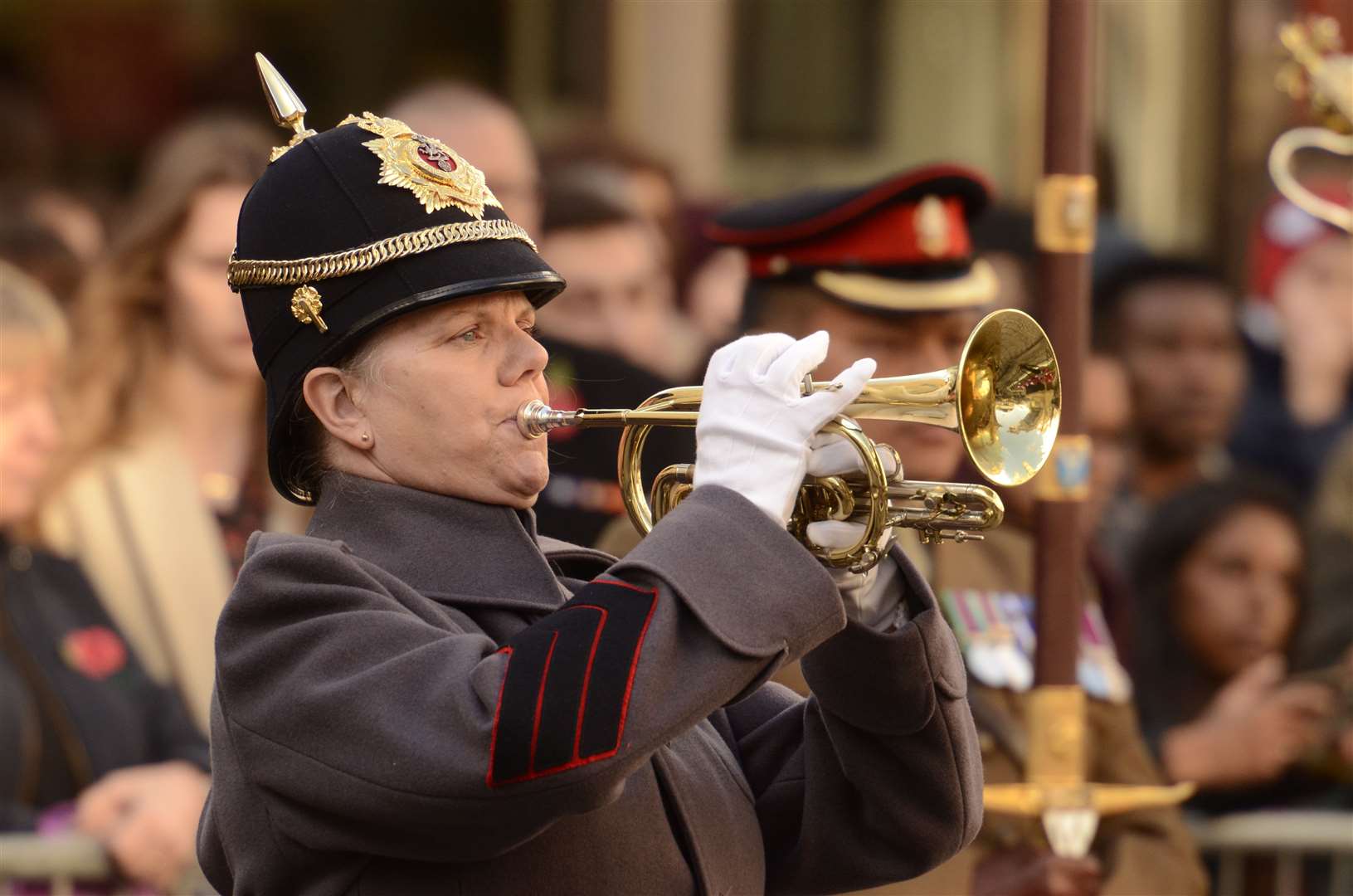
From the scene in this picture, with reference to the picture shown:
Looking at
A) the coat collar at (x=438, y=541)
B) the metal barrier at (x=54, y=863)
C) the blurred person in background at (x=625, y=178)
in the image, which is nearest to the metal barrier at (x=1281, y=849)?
the metal barrier at (x=54, y=863)

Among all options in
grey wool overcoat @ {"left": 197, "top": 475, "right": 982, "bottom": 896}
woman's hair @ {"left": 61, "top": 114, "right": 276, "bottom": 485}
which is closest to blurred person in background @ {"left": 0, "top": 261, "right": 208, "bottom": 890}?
woman's hair @ {"left": 61, "top": 114, "right": 276, "bottom": 485}

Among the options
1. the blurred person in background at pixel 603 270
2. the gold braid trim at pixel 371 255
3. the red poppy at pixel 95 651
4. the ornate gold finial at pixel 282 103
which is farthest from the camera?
the blurred person in background at pixel 603 270

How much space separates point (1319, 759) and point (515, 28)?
904 centimetres

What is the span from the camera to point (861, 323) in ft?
16.2

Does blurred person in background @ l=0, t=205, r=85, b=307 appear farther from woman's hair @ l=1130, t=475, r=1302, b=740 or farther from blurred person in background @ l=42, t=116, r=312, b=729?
woman's hair @ l=1130, t=475, r=1302, b=740

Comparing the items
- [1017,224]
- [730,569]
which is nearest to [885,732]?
[730,569]

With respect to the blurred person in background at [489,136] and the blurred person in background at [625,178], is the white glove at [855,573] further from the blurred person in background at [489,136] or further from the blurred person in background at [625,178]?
the blurred person in background at [625,178]

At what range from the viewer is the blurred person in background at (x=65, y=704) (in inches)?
205

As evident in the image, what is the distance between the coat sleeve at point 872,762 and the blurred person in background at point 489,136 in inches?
111

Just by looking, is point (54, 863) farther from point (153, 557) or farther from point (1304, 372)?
point (1304, 372)

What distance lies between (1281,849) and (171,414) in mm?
2756

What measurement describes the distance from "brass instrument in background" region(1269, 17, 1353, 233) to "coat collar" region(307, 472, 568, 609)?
216cm

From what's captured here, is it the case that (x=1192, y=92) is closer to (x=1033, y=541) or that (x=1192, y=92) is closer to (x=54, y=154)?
(x=54, y=154)

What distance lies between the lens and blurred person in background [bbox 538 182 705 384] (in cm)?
658
